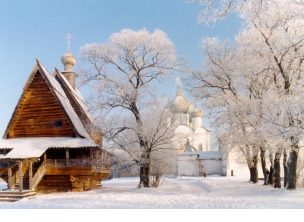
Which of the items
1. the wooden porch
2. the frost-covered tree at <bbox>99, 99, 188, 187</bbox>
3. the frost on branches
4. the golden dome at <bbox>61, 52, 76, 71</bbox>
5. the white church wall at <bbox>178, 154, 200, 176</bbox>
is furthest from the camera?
the white church wall at <bbox>178, 154, 200, 176</bbox>

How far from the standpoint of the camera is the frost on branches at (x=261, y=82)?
8.91 metres

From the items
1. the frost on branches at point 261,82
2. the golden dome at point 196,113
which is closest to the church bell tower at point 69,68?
the frost on branches at point 261,82

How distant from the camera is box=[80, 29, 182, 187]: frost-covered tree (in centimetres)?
1353

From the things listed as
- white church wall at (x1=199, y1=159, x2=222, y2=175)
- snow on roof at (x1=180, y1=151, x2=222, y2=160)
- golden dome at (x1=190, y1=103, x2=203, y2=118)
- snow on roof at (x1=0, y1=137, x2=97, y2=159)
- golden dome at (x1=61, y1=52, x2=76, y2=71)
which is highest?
golden dome at (x1=61, y1=52, x2=76, y2=71)

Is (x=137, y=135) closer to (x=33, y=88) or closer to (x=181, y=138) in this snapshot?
(x=181, y=138)

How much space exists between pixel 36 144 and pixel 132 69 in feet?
17.3

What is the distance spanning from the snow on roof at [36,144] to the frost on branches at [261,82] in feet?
20.4

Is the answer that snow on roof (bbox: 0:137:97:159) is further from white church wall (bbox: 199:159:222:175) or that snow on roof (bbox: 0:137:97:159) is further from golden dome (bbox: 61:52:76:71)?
white church wall (bbox: 199:159:222:175)

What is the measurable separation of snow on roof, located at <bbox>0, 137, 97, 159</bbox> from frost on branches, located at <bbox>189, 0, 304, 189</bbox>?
6.22m

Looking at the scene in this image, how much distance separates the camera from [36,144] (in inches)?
537

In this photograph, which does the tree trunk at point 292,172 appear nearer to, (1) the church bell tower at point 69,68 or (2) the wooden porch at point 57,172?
(2) the wooden porch at point 57,172

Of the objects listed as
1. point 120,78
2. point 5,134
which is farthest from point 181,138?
point 5,134

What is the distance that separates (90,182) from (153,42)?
7.86m

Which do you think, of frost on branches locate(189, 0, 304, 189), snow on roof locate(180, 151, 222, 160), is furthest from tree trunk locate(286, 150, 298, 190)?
snow on roof locate(180, 151, 222, 160)
